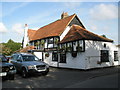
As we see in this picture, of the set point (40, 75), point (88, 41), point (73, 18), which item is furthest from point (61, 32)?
point (40, 75)

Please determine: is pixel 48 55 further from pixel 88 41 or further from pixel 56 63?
pixel 88 41

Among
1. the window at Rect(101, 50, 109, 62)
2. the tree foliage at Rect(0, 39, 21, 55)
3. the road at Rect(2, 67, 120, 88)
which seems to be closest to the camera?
the road at Rect(2, 67, 120, 88)

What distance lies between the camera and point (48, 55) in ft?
65.6

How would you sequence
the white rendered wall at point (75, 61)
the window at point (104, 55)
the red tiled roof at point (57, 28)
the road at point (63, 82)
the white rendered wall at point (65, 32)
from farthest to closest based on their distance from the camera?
the red tiled roof at point (57, 28) → the white rendered wall at point (65, 32) → the window at point (104, 55) → the white rendered wall at point (75, 61) → the road at point (63, 82)

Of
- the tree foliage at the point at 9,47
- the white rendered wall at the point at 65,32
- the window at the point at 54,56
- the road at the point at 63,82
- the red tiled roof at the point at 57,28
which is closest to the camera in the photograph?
the road at the point at 63,82

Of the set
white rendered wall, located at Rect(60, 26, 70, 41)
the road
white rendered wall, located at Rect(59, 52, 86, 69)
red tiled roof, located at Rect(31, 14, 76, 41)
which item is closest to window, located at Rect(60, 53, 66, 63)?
white rendered wall, located at Rect(59, 52, 86, 69)

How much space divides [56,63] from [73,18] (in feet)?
25.8

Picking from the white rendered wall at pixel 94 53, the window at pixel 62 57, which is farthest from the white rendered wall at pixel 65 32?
the white rendered wall at pixel 94 53

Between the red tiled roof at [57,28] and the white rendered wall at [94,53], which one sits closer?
the white rendered wall at [94,53]

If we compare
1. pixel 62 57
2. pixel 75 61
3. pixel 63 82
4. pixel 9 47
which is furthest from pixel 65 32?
pixel 9 47

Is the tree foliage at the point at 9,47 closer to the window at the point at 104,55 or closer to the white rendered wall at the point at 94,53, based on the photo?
the white rendered wall at the point at 94,53

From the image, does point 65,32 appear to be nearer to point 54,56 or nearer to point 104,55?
point 54,56

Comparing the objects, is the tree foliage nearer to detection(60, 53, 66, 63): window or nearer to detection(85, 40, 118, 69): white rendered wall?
detection(60, 53, 66, 63): window

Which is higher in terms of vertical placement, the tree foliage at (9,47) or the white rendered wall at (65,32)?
the white rendered wall at (65,32)
